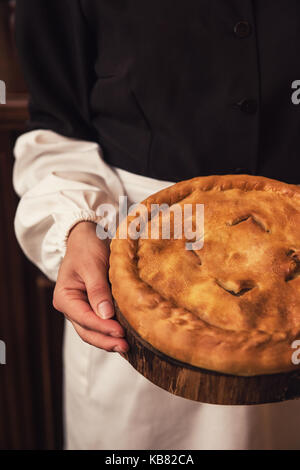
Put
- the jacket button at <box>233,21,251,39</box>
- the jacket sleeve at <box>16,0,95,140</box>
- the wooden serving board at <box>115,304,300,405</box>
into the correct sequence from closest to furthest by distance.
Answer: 1. the wooden serving board at <box>115,304,300,405</box>
2. the jacket button at <box>233,21,251,39</box>
3. the jacket sleeve at <box>16,0,95,140</box>

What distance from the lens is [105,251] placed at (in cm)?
65

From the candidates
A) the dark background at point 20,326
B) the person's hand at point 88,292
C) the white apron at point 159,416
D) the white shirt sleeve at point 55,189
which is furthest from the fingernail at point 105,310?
the dark background at point 20,326

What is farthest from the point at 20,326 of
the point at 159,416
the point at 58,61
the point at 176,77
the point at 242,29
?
the point at 242,29

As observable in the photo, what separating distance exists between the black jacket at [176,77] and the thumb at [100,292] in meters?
0.28

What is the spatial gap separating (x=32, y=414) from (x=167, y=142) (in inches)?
44.7

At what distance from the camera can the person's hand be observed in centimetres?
53

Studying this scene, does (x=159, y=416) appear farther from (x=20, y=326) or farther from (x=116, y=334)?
(x=20, y=326)

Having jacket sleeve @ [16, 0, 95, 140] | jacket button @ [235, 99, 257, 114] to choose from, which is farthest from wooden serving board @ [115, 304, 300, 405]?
jacket sleeve @ [16, 0, 95, 140]

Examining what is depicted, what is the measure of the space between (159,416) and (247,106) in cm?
61

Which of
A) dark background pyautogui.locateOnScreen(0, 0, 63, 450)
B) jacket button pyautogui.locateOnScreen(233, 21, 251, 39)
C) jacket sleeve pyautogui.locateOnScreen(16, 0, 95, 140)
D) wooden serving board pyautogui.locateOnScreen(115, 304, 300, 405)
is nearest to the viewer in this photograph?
wooden serving board pyautogui.locateOnScreen(115, 304, 300, 405)

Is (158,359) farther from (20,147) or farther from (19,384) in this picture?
(19,384)

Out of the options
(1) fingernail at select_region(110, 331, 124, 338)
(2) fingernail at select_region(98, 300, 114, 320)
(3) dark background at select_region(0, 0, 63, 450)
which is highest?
(2) fingernail at select_region(98, 300, 114, 320)

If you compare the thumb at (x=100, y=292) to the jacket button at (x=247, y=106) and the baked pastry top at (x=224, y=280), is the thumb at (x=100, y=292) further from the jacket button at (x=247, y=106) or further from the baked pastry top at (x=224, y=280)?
the jacket button at (x=247, y=106)

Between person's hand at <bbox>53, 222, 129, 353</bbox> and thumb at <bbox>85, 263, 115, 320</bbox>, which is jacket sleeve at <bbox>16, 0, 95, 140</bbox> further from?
thumb at <bbox>85, 263, 115, 320</bbox>
